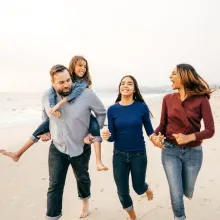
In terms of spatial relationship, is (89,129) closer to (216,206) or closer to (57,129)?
(57,129)

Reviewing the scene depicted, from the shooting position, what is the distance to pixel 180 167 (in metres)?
3.46

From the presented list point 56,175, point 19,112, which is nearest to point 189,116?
point 56,175

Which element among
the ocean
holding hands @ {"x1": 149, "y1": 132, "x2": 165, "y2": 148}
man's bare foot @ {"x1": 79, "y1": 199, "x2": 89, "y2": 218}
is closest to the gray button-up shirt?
holding hands @ {"x1": 149, "y1": 132, "x2": 165, "y2": 148}

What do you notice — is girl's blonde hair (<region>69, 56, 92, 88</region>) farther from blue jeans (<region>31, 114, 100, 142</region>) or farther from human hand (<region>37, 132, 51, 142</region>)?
human hand (<region>37, 132, 51, 142</region>)

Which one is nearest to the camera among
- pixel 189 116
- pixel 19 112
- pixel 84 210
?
pixel 189 116

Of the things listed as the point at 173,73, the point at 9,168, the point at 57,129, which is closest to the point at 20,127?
the point at 9,168

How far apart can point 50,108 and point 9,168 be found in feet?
12.8

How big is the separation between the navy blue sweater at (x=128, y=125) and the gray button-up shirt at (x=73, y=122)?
244 millimetres

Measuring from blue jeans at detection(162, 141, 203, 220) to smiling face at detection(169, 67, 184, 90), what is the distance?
2.42 feet

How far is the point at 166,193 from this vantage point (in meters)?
5.11

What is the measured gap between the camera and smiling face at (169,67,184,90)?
349 cm

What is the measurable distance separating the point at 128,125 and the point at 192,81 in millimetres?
992

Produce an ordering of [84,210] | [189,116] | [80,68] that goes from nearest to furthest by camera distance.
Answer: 1. [189,116]
2. [80,68]
3. [84,210]

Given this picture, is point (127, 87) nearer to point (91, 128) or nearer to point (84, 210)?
point (91, 128)
